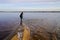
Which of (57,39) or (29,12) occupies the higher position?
(29,12)

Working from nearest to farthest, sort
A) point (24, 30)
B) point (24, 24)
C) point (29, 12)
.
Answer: point (24, 30)
point (24, 24)
point (29, 12)

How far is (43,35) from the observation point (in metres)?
1.32

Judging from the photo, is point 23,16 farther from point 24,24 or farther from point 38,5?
point 38,5

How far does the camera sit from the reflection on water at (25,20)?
1.39m

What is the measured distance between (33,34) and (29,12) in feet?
1.00

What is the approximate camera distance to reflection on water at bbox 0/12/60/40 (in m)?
1.39

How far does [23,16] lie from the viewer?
1.46m

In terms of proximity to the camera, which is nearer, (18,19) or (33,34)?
(33,34)

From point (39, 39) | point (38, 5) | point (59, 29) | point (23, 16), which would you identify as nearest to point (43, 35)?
point (39, 39)

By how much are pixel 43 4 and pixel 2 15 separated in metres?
0.48

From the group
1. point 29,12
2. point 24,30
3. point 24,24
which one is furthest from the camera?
point 29,12

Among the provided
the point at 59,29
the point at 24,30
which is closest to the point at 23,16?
the point at 24,30

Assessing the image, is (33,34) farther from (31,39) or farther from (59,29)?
(59,29)

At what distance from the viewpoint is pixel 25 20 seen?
1.42 m
